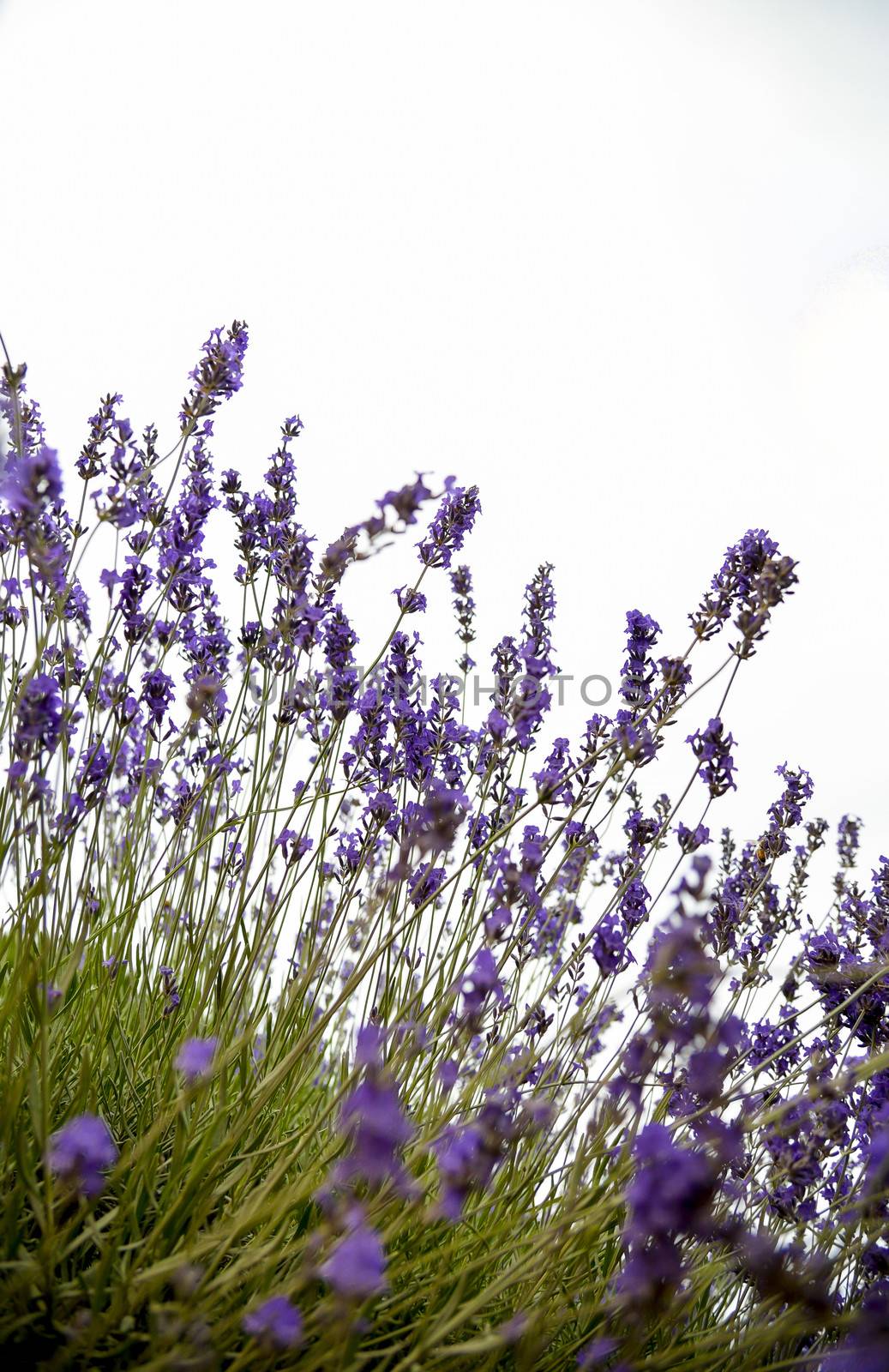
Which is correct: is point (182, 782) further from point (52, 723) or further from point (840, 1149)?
point (840, 1149)

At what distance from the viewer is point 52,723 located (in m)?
1.18

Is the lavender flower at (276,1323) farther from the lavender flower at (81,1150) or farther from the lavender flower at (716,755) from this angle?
the lavender flower at (716,755)

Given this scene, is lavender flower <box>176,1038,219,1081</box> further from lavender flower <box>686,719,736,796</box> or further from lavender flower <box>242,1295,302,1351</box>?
lavender flower <box>686,719,736,796</box>

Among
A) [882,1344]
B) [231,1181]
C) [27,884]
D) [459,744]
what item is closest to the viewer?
[882,1344]

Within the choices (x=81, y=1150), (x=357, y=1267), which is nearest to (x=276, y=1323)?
(x=357, y=1267)

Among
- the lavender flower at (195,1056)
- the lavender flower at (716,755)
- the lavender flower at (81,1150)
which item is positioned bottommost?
the lavender flower at (81,1150)

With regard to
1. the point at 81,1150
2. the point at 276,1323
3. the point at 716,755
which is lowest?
the point at 276,1323

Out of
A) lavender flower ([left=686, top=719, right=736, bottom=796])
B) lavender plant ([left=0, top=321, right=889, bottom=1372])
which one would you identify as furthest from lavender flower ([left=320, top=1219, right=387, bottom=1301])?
lavender flower ([left=686, top=719, right=736, bottom=796])

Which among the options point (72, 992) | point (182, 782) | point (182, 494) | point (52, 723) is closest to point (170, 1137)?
point (72, 992)

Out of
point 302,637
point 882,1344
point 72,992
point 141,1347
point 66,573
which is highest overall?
point 66,573

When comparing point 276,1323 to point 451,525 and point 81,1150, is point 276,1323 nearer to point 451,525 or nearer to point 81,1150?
point 81,1150

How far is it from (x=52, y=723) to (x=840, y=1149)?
187 cm

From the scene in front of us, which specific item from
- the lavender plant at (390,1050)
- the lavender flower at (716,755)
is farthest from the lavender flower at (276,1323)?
the lavender flower at (716,755)

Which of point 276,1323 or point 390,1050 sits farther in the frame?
point 390,1050
